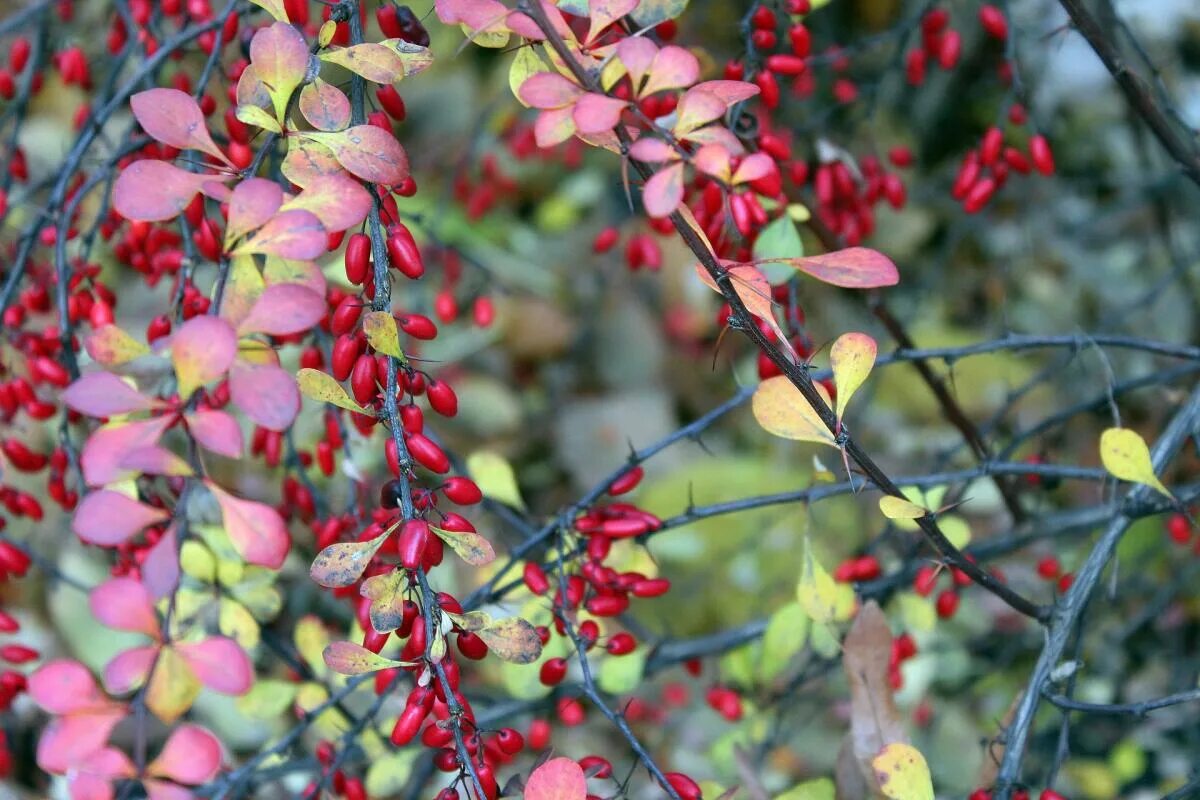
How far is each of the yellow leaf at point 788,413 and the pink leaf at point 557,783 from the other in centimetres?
27

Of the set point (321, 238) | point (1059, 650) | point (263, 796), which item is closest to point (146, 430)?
point (321, 238)

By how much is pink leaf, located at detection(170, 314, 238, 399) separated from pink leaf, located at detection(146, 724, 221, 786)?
0.19m

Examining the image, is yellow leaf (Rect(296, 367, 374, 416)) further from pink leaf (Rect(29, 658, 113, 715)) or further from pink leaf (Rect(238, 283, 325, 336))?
pink leaf (Rect(29, 658, 113, 715))

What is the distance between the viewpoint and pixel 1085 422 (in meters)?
2.69

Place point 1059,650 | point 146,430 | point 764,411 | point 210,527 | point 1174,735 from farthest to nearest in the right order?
point 1174,735, point 210,527, point 1059,650, point 764,411, point 146,430

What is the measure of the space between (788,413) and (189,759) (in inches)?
17.8

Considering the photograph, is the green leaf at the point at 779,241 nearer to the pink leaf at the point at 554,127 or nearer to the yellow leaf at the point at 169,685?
the pink leaf at the point at 554,127

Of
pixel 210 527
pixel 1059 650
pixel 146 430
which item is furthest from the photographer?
pixel 210 527

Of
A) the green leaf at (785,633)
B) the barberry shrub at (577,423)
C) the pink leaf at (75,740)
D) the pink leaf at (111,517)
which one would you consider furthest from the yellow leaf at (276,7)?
the green leaf at (785,633)

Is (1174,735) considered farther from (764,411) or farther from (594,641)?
(764,411)

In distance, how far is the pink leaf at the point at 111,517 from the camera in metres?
0.57

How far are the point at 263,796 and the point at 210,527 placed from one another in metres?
0.68

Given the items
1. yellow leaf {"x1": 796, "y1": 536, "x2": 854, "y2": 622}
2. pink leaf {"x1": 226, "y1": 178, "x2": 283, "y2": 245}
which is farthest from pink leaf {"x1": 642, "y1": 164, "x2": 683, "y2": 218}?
yellow leaf {"x1": 796, "y1": 536, "x2": 854, "y2": 622}

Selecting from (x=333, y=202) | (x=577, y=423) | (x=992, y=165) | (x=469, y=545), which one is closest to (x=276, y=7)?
(x=333, y=202)
